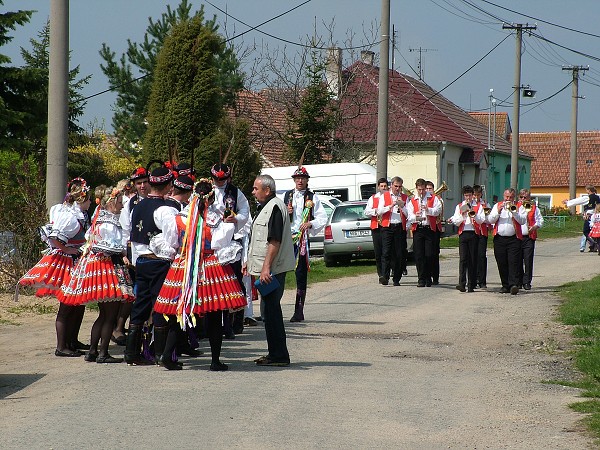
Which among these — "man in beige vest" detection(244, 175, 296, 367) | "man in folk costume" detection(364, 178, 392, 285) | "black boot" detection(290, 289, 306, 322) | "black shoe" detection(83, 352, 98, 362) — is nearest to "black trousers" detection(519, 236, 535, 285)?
"man in folk costume" detection(364, 178, 392, 285)

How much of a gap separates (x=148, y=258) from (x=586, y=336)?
5491mm

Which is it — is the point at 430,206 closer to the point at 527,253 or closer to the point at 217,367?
the point at 527,253

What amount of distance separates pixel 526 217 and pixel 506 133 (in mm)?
57145

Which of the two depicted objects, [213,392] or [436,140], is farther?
[436,140]

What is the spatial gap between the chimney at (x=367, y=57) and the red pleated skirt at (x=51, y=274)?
29075mm

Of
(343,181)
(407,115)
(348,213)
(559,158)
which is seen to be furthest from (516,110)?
(559,158)

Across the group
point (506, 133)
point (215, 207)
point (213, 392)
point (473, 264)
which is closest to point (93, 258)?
point (215, 207)

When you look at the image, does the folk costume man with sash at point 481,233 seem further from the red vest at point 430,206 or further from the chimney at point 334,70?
the chimney at point 334,70

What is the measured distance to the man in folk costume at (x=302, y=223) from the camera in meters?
13.4

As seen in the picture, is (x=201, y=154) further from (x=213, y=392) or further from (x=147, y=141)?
(x=213, y=392)

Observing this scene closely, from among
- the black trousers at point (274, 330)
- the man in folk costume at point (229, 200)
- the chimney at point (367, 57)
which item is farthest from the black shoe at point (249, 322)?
the chimney at point (367, 57)

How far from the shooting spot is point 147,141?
24.2 meters

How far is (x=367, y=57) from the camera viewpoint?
39.9 meters

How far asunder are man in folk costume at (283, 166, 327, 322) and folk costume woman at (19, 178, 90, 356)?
334 centimetres
